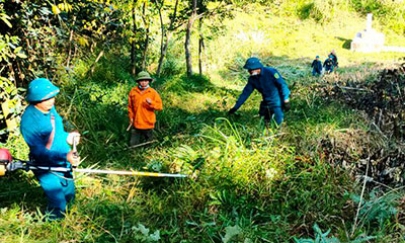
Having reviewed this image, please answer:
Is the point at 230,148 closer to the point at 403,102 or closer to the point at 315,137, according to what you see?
the point at 315,137

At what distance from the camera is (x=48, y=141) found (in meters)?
3.57

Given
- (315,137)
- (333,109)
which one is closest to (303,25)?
(333,109)

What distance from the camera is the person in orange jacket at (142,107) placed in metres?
5.13

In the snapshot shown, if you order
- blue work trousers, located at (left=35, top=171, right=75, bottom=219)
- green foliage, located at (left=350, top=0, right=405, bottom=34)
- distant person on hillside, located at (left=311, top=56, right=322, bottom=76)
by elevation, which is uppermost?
green foliage, located at (left=350, top=0, right=405, bottom=34)

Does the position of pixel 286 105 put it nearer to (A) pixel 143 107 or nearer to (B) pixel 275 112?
(B) pixel 275 112

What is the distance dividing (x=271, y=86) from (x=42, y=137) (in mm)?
2933

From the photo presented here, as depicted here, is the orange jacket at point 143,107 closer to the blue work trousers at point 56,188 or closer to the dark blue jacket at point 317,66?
the blue work trousers at point 56,188

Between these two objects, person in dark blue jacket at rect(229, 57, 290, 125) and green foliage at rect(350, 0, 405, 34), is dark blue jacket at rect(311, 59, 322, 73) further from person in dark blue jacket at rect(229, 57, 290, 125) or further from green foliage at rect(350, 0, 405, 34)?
person in dark blue jacket at rect(229, 57, 290, 125)

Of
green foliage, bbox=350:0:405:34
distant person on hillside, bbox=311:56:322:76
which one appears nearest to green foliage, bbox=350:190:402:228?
distant person on hillside, bbox=311:56:322:76

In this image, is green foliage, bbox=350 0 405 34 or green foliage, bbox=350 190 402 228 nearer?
green foliage, bbox=350 190 402 228

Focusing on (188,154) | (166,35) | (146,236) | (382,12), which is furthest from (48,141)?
(382,12)

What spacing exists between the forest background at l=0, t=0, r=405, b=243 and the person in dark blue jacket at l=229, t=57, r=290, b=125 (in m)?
0.26

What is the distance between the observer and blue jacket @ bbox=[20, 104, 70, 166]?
3.50 metres

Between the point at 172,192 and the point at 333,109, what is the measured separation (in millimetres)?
2955
